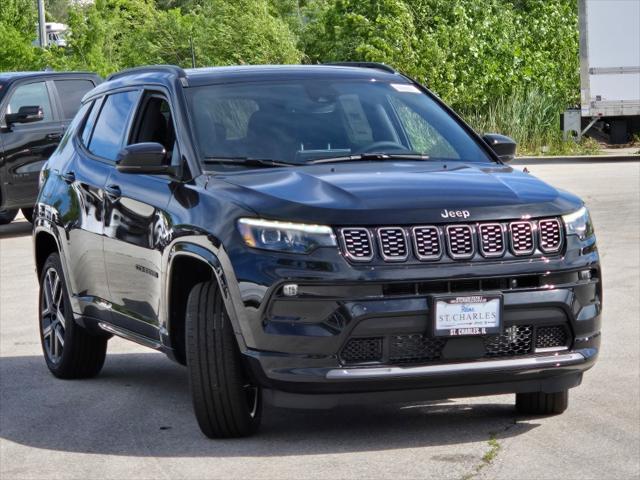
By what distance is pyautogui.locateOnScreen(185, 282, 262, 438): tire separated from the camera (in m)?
6.92

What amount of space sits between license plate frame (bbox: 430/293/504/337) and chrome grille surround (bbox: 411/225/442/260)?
0.61 ft

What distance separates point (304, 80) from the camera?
8.29m

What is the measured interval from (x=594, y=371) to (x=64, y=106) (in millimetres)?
12001

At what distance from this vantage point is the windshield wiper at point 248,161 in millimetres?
7625

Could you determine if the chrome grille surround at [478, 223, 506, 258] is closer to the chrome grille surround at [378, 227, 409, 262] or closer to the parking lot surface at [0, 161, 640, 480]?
the chrome grille surround at [378, 227, 409, 262]

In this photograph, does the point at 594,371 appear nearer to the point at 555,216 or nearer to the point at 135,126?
the point at 555,216

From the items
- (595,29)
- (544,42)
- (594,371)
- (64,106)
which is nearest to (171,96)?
(594,371)

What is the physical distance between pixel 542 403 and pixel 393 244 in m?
1.50

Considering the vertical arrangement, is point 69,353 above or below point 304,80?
below

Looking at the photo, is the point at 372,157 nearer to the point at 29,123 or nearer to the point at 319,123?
the point at 319,123

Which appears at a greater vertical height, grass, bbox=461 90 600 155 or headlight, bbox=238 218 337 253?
headlight, bbox=238 218 337 253

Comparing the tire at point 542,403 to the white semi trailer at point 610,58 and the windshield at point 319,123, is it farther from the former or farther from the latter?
the white semi trailer at point 610,58

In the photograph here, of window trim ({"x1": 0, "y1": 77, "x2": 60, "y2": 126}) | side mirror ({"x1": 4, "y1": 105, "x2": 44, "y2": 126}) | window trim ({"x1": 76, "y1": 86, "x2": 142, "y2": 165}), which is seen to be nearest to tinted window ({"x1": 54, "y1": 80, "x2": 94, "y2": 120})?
window trim ({"x1": 0, "y1": 77, "x2": 60, "y2": 126})

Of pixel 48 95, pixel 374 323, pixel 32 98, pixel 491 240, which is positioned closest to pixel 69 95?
pixel 48 95
